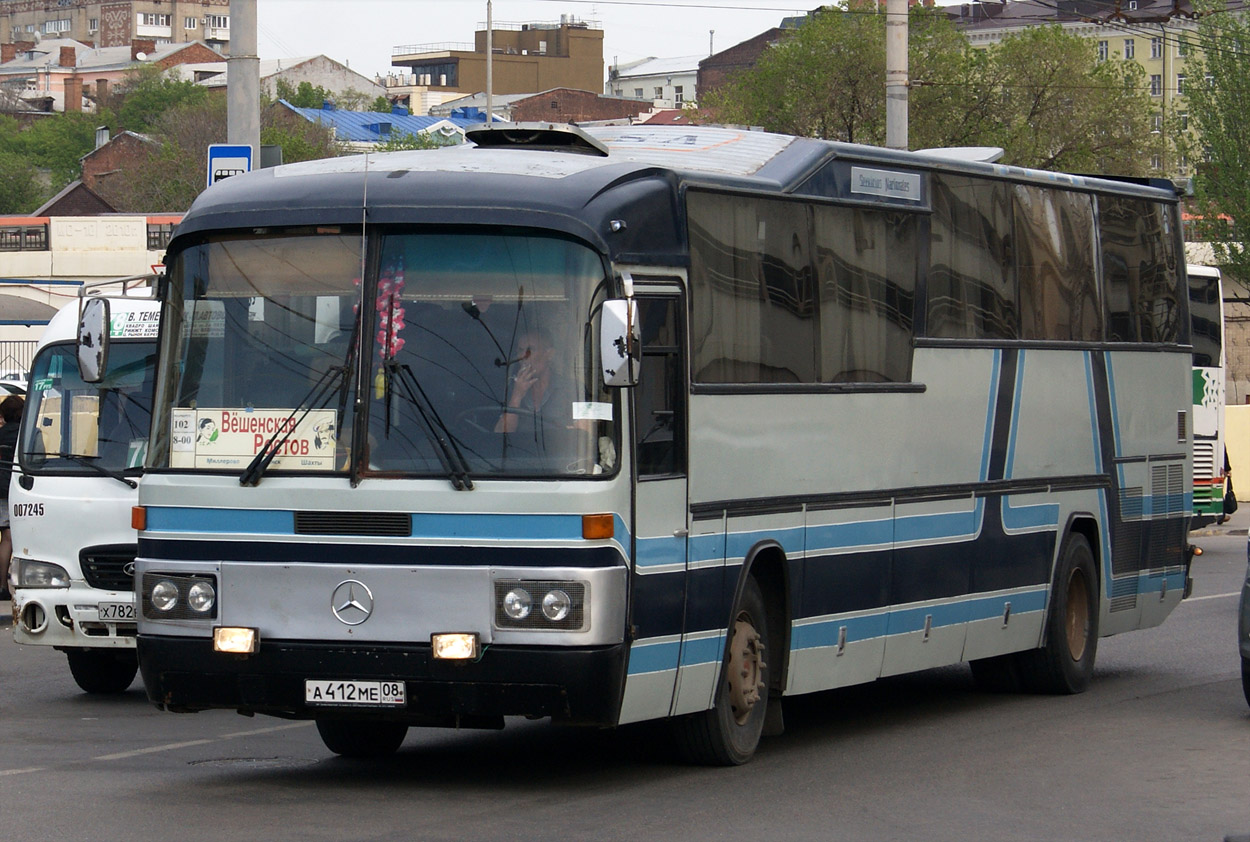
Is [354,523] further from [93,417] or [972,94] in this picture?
[972,94]

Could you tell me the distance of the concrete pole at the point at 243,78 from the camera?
58.1 feet

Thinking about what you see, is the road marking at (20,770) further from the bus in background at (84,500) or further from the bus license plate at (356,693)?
the bus in background at (84,500)

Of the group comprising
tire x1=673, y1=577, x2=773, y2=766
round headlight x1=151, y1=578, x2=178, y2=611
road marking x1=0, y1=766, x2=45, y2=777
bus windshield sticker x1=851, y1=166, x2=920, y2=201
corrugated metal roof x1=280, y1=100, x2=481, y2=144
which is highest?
corrugated metal roof x1=280, y1=100, x2=481, y2=144

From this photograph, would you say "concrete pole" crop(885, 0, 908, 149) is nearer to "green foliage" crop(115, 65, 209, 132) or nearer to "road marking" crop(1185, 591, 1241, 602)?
"road marking" crop(1185, 591, 1241, 602)

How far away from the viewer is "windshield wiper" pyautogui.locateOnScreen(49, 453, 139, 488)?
42.2 ft

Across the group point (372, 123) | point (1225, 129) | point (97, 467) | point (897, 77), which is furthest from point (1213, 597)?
point (372, 123)

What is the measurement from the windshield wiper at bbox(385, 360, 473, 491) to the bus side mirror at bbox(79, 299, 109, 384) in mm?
1619

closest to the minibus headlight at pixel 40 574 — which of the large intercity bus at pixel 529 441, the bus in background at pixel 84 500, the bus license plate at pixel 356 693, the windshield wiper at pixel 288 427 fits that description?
the bus in background at pixel 84 500

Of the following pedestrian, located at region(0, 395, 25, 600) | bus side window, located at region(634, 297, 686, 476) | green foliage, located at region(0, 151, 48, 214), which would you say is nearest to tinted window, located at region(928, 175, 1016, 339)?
bus side window, located at region(634, 297, 686, 476)

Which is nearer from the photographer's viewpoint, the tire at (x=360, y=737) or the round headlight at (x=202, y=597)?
the round headlight at (x=202, y=597)

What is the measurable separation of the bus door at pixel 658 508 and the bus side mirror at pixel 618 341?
1.40 ft

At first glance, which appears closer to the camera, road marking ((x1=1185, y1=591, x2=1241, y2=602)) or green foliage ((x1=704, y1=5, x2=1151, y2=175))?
road marking ((x1=1185, y1=591, x2=1241, y2=602))

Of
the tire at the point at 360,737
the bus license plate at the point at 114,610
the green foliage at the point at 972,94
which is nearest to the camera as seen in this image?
the tire at the point at 360,737

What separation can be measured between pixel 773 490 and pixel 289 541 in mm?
2600
